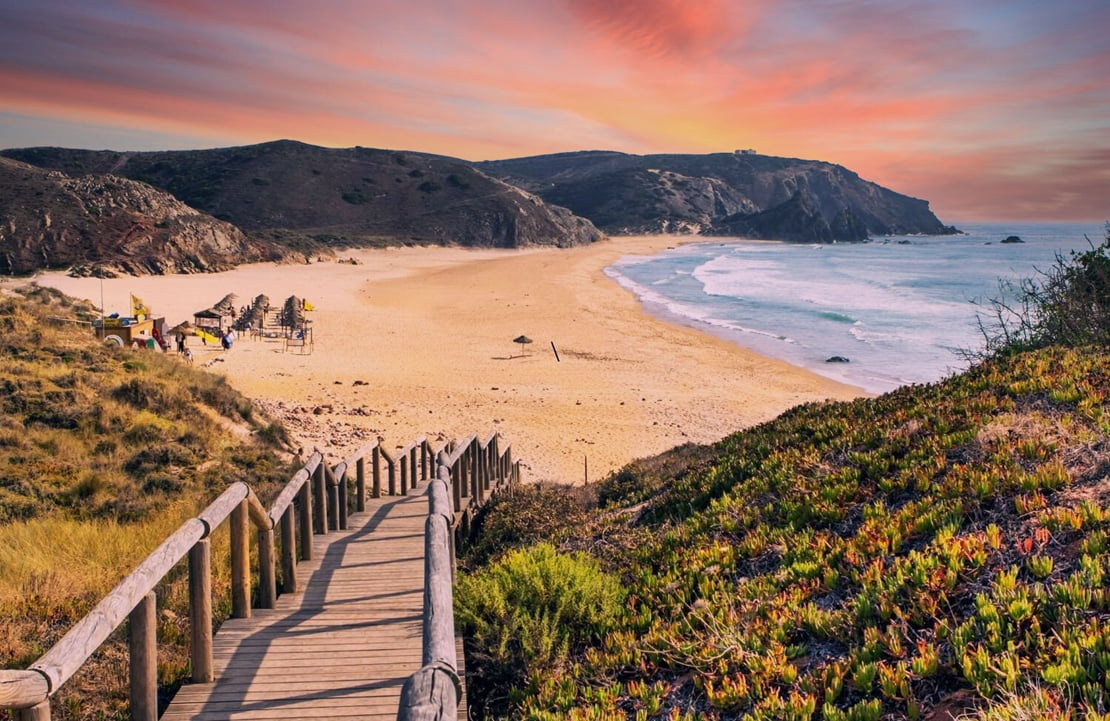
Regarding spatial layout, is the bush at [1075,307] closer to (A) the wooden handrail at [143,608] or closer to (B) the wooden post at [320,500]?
(B) the wooden post at [320,500]

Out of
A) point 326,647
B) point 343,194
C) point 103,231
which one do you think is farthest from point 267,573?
point 343,194

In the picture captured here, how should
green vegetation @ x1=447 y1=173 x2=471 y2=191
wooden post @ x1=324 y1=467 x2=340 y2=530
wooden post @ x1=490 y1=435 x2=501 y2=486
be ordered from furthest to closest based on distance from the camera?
green vegetation @ x1=447 y1=173 x2=471 y2=191
wooden post @ x1=490 y1=435 x2=501 y2=486
wooden post @ x1=324 y1=467 x2=340 y2=530

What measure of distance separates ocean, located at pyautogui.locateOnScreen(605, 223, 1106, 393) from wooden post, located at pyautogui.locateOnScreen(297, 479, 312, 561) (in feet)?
34.2

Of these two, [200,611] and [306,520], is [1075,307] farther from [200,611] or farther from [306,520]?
[200,611]

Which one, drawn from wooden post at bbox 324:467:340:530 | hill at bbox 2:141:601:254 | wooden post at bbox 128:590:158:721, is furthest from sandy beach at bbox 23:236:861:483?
hill at bbox 2:141:601:254

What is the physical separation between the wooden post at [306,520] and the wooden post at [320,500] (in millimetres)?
640

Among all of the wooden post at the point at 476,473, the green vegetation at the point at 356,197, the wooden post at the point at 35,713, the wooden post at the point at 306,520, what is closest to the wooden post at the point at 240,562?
the wooden post at the point at 306,520

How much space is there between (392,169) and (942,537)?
117m

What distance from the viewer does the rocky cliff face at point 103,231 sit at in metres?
43.0

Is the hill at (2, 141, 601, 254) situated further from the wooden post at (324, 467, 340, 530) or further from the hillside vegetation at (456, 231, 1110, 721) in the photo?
the hillside vegetation at (456, 231, 1110, 721)

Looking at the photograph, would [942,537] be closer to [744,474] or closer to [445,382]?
[744,474]

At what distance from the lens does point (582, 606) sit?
14.3 feet

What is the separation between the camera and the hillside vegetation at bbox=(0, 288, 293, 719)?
4312mm

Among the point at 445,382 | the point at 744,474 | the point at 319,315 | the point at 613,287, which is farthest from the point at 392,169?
the point at 744,474
